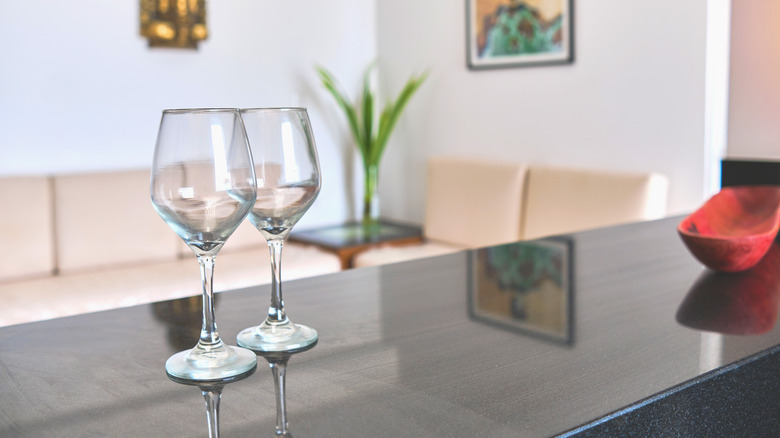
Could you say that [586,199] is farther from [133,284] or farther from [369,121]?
[133,284]

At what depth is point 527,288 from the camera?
38.1 inches

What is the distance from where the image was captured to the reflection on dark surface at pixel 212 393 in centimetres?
54

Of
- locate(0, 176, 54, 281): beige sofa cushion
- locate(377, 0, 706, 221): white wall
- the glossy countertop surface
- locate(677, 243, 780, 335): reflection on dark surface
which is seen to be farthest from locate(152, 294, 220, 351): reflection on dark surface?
locate(0, 176, 54, 281): beige sofa cushion

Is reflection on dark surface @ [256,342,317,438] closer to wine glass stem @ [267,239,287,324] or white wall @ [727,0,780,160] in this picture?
wine glass stem @ [267,239,287,324]

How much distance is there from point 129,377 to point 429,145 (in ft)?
10.5

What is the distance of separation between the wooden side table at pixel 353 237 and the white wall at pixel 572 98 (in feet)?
0.94

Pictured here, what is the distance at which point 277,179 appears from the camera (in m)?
0.68

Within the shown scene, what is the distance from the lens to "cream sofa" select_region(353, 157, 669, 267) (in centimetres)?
272

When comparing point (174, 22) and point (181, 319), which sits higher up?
point (174, 22)

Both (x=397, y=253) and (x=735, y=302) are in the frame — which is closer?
(x=735, y=302)

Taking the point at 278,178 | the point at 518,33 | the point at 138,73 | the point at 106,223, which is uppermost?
the point at 518,33

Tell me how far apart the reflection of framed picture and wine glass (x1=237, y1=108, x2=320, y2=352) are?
9.0 inches

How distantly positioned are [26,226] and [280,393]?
274 cm

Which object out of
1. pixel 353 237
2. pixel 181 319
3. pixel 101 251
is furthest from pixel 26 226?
pixel 181 319
